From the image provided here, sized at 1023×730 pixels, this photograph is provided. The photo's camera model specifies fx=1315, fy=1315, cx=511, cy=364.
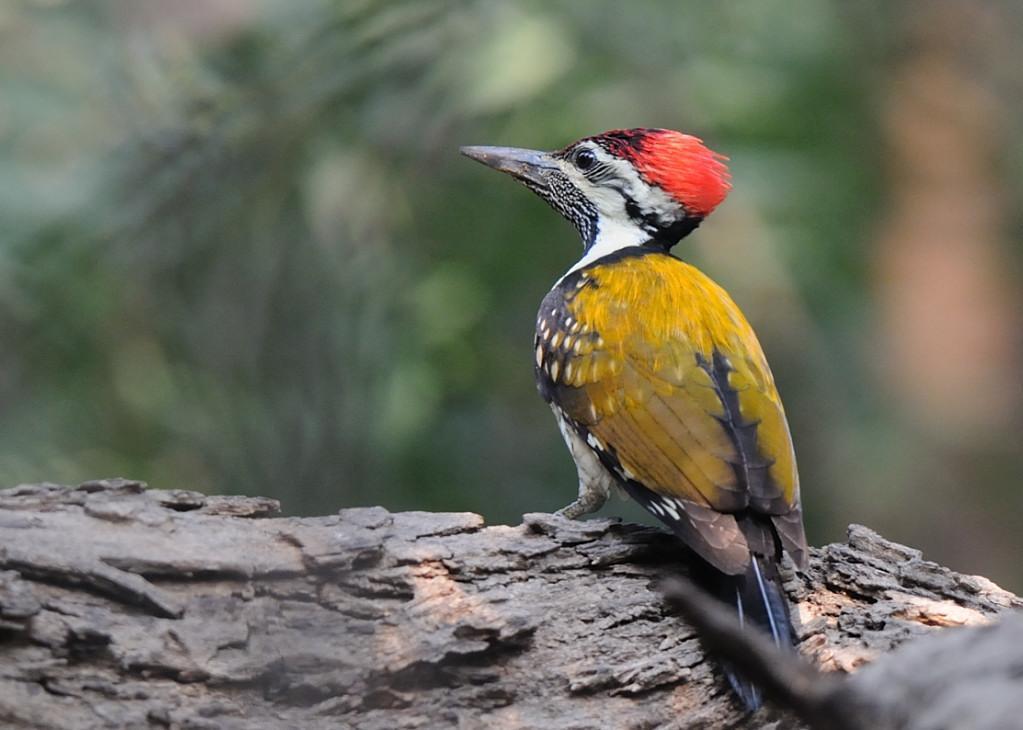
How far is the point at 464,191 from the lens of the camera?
6.84 m

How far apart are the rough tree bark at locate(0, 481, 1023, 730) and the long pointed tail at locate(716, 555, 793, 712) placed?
107 mm

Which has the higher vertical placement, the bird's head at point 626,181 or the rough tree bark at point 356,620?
the bird's head at point 626,181

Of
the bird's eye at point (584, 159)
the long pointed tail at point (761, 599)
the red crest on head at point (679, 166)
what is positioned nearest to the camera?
the long pointed tail at point (761, 599)

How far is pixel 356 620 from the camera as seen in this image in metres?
3.35

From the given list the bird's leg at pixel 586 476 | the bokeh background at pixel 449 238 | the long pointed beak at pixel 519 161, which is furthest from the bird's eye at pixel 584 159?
the bird's leg at pixel 586 476

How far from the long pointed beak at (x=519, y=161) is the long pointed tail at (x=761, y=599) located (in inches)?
87.7

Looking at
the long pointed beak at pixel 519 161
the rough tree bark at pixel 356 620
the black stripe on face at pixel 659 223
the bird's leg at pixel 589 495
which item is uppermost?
the long pointed beak at pixel 519 161

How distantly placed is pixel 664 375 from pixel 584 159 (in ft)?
4.63

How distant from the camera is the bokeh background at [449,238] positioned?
5.57 m

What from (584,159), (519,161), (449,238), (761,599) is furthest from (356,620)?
(449,238)

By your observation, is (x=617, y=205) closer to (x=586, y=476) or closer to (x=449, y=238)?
(x=586, y=476)

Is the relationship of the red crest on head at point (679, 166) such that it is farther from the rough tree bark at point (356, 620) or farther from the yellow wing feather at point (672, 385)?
the rough tree bark at point (356, 620)

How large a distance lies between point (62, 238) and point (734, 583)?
3.60m

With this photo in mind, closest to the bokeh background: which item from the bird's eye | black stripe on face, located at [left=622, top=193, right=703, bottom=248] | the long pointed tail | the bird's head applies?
the bird's head
